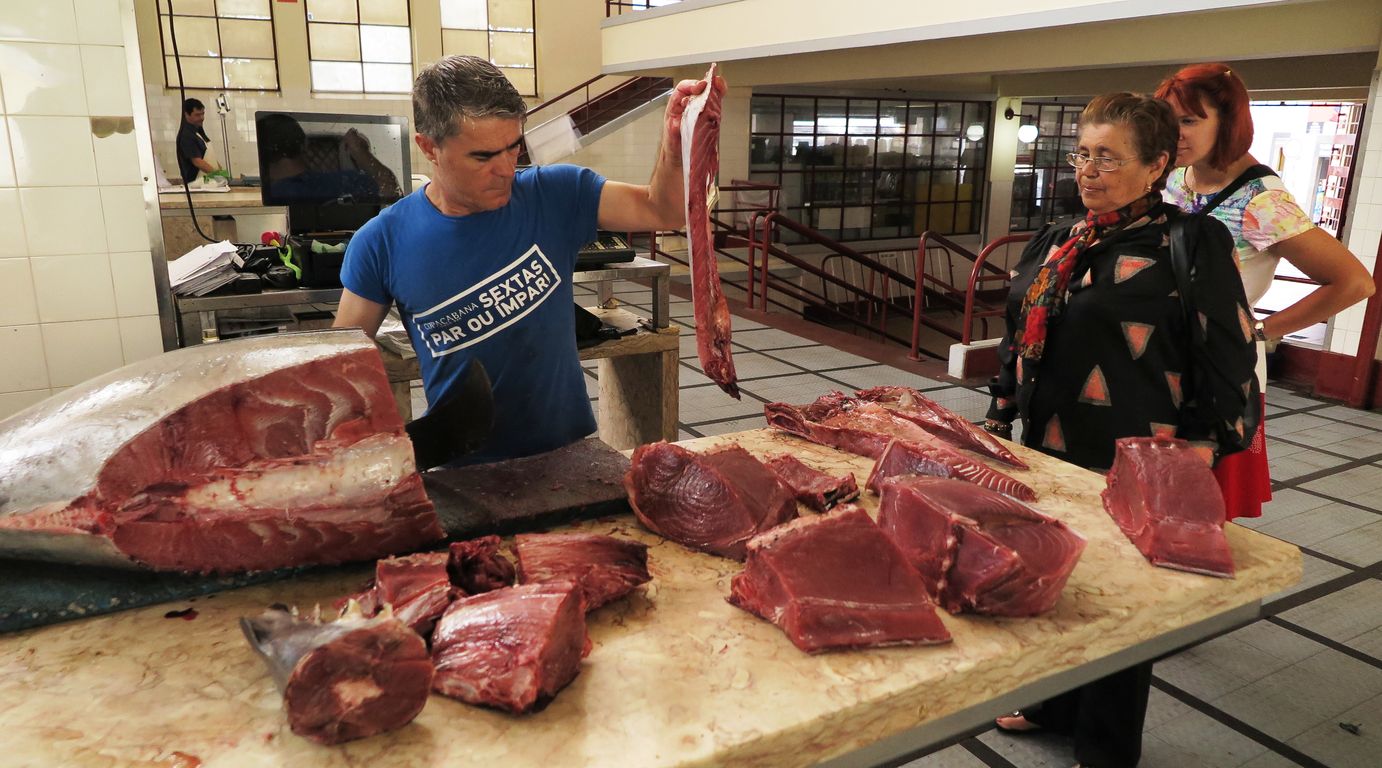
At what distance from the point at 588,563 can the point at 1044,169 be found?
747 inches

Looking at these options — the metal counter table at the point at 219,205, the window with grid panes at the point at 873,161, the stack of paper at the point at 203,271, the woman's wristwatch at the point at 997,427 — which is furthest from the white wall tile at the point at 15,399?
the window with grid panes at the point at 873,161

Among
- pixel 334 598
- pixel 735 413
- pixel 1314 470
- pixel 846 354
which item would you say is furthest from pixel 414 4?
pixel 334 598

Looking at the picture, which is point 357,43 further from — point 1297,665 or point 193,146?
point 1297,665

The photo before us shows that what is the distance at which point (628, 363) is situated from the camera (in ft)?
14.9

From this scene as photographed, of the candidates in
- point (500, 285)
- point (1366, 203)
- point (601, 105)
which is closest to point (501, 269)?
point (500, 285)

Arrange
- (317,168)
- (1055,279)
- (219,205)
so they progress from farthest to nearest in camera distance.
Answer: (219,205) → (317,168) → (1055,279)

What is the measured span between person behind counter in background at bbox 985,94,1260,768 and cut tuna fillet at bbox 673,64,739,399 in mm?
1056

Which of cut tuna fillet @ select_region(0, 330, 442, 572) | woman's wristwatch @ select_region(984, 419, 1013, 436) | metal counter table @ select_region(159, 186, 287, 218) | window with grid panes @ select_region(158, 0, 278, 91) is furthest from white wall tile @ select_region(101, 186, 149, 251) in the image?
window with grid panes @ select_region(158, 0, 278, 91)

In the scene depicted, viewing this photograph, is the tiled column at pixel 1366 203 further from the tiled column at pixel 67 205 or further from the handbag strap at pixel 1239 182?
the tiled column at pixel 67 205

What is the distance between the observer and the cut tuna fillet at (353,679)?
1.09 meters

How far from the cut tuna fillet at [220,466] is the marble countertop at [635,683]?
0.36 feet

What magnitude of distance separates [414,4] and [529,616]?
1558cm

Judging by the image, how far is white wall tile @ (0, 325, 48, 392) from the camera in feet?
9.34

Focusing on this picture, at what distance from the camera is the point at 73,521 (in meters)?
1.34
